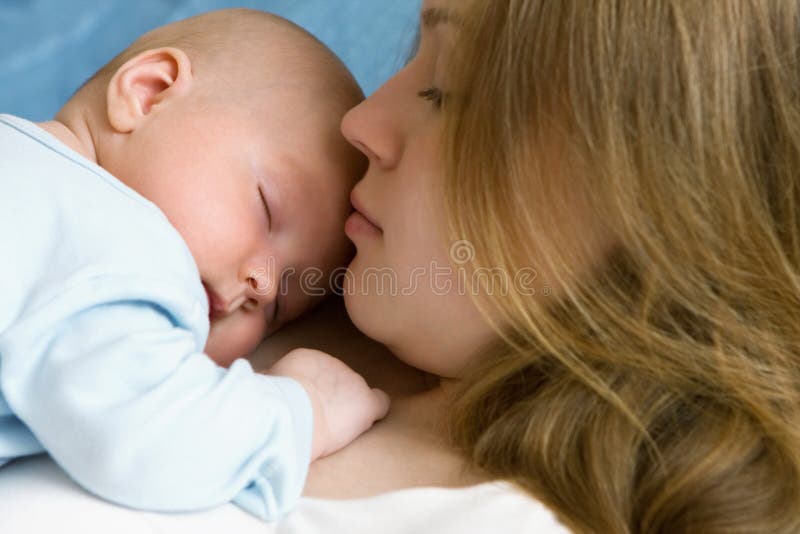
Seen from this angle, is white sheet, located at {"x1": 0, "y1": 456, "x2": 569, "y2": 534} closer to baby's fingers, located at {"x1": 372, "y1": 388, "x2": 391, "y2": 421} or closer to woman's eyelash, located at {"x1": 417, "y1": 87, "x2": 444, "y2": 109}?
baby's fingers, located at {"x1": 372, "y1": 388, "x2": 391, "y2": 421}

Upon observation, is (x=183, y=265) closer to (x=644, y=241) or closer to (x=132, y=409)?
(x=132, y=409)

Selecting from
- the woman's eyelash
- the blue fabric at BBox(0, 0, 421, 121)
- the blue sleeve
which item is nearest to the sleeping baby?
the blue sleeve

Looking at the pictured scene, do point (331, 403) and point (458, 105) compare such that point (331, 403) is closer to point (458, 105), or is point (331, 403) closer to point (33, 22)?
point (458, 105)

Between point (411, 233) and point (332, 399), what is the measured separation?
180 mm

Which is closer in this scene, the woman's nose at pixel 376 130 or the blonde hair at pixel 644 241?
the blonde hair at pixel 644 241

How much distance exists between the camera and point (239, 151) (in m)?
1.07

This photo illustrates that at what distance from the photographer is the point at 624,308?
93 cm

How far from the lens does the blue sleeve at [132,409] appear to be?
2.55 feet

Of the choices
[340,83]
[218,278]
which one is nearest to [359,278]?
[218,278]

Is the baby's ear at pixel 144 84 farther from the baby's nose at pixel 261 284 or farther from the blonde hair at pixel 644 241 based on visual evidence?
the blonde hair at pixel 644 241

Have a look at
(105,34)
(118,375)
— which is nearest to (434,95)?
(118,375)

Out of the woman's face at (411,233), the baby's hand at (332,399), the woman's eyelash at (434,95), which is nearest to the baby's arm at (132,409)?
the baby's hand at (332,399)

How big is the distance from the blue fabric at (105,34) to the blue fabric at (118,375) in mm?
912

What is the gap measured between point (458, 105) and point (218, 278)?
30 centimetres
